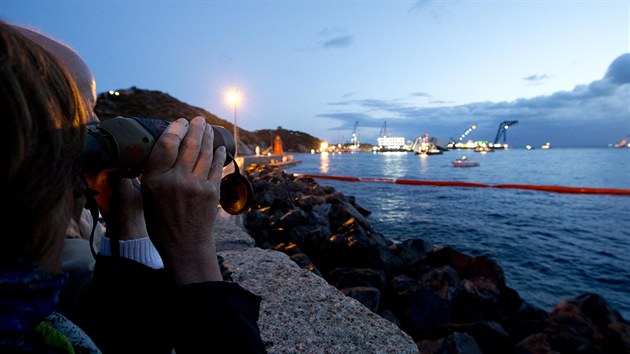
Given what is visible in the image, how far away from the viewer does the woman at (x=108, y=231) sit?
51 centimetres

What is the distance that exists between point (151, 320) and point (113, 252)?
0.27 metres

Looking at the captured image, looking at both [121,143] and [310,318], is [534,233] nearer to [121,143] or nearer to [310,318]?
[310,318]

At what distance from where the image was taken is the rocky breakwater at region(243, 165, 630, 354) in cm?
403

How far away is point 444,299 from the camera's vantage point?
4.83 meters

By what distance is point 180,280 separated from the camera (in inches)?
34.5

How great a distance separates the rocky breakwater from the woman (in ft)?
9.27

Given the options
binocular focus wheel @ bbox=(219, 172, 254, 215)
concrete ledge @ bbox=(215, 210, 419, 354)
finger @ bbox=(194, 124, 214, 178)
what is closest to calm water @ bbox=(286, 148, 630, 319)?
concrete ledge @ bbox=(215, 210, 419, 354)

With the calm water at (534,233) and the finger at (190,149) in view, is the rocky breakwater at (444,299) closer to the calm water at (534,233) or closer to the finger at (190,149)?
the calm water at (534,233)

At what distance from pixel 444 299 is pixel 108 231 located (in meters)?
4.66

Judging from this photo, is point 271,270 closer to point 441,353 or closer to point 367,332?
point 367,332

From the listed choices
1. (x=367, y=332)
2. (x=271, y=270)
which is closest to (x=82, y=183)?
(x=367, y=332)

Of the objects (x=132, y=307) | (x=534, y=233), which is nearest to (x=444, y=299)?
(x=132, y=307)

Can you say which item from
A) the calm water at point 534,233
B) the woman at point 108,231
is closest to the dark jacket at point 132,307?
the woman at point 108,231

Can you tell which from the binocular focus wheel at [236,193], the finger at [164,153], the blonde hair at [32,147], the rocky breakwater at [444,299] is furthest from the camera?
the rocky breakwater at [444,299]
